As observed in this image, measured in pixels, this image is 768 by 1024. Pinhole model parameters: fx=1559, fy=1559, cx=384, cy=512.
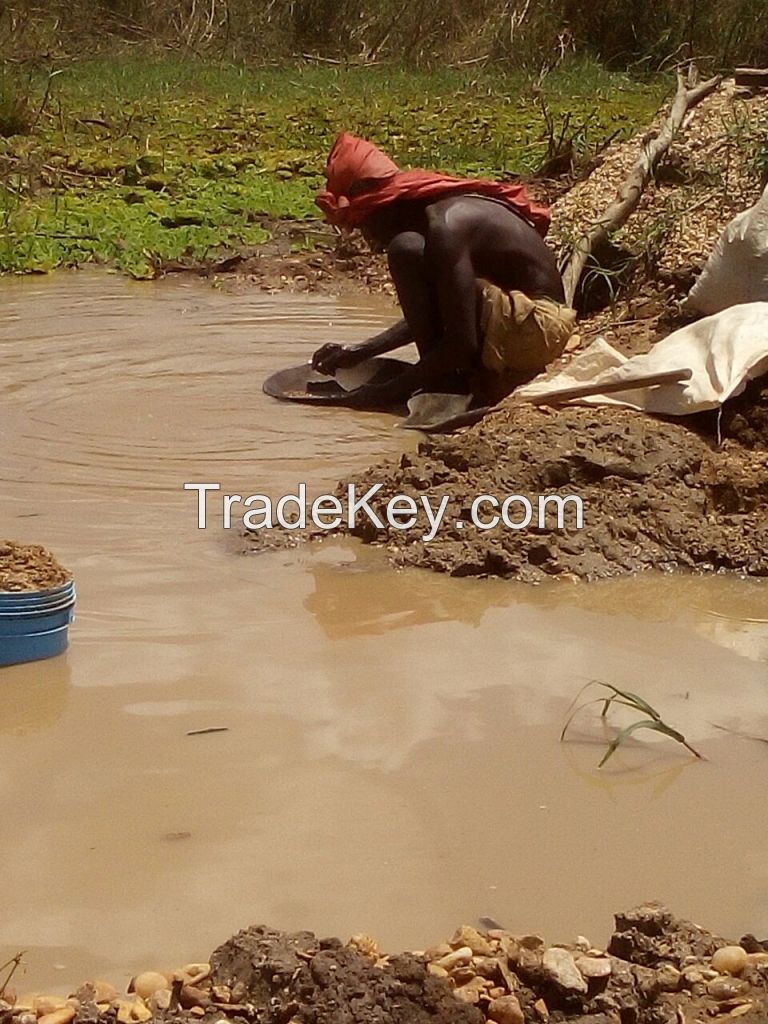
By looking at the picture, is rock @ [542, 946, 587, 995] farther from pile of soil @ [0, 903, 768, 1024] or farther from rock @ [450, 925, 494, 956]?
rock @ [450, 925, 494, 956]

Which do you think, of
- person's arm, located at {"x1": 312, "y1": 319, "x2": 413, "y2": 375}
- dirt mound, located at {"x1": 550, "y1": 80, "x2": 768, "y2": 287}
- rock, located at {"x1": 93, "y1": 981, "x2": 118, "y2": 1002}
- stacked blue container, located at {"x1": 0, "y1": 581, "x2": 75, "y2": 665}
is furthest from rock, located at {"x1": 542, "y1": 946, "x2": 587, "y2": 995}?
dirt mound, located at {"x1": 550, "y1": 80, "x2": 768, "y2": 287}

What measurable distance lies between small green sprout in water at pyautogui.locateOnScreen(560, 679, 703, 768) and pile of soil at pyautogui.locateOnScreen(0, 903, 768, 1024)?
754 millimetres

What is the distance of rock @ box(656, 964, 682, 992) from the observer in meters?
2.11

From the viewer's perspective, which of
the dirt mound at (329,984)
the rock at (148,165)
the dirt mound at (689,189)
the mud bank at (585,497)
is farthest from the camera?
the rock at (148,165)

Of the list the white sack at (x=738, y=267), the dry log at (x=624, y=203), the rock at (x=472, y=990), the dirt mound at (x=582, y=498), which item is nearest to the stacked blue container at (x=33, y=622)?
the dirt mound at (x=582, y=498)

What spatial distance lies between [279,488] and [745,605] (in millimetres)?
1487

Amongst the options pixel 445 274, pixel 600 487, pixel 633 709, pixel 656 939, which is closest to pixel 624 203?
pixel 445 274

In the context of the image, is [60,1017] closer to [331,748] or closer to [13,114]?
[331,748]

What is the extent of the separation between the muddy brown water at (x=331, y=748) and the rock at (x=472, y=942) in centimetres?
13

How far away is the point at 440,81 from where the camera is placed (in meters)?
16.0

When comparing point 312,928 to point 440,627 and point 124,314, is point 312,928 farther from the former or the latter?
point 124,314

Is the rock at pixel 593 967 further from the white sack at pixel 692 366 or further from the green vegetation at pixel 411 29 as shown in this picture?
the green vegetation at pixel 411 29

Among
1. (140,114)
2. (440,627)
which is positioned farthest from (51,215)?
(440,627)

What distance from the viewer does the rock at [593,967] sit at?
6.81 feet
